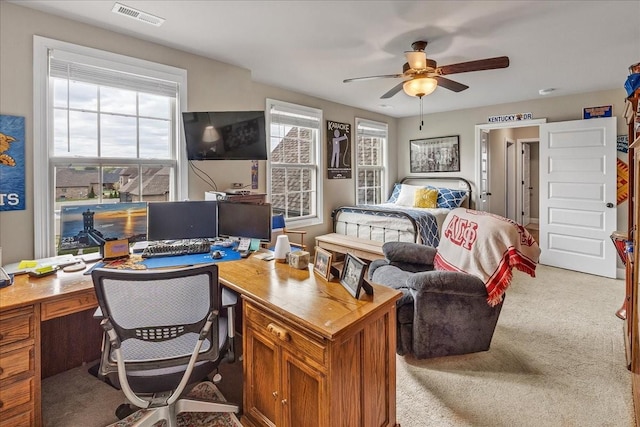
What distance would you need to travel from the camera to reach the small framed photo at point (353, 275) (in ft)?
4.97

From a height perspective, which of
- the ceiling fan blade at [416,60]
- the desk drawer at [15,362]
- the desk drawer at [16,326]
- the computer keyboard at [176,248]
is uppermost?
the ceiling fan blade at [416,60]

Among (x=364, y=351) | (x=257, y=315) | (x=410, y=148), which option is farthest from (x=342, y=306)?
(x=410, y=148)

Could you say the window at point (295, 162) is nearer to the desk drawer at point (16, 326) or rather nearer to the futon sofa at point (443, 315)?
the futon sofa at point (443, 315)

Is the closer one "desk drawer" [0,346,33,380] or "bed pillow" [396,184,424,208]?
"desk drawer" [0,346,33,380]

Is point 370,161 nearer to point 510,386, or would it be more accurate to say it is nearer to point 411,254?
point 411,254

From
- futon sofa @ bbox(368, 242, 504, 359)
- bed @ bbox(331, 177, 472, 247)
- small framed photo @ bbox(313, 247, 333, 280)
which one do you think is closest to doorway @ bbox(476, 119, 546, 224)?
bed @ bbox(331, 177, 472, 247)

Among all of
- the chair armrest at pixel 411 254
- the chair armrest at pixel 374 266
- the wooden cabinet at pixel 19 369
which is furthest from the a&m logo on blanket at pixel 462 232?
the wooden cabinet at pixel 19 369

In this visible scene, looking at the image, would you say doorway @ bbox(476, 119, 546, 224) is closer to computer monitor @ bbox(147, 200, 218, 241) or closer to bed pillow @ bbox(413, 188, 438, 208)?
bed pillow @ bbox(413, 188, 438, 208)

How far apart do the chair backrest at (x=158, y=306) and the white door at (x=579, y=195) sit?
198 inches

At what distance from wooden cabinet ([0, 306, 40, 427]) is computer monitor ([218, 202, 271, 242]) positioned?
1.29 metres

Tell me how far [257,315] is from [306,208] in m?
3.36

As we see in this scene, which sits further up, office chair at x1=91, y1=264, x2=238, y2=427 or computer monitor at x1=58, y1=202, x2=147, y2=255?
computer monitor at x1=58, y1=202, x2=147, y2=255

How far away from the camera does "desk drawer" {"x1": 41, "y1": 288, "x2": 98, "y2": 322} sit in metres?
1.69

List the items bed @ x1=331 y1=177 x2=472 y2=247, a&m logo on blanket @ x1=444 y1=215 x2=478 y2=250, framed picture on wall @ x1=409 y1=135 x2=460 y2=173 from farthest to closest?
framed picture on wall @ x1=409 y1=135 x2=460 y2=173, bed @ x1=331 y1=177 x2=472 y2=247, a&m logo on blanket @ x1=444 y1=215 x2=478 y2=250
